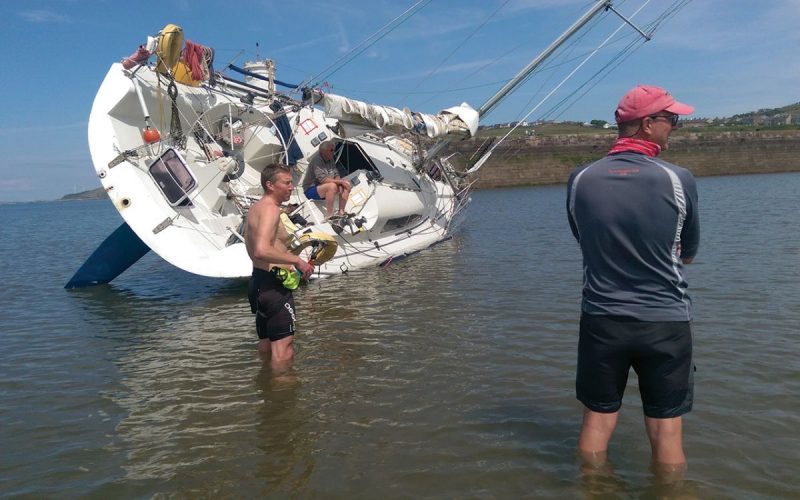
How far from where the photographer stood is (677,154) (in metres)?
57.8

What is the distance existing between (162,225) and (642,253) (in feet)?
28.4

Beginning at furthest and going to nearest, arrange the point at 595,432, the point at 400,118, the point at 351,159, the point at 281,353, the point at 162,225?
the point at 351,159 < the point at 400,118 < the point at 162,225 < the point at 281,353 < the point at 595,432

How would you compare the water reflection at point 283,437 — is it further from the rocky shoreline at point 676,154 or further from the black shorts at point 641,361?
the rocky shoreline at point 676,154

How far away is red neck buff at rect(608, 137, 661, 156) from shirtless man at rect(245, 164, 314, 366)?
306cm

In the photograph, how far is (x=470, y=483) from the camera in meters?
3.61

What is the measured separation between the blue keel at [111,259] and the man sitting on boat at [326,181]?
11.6ft

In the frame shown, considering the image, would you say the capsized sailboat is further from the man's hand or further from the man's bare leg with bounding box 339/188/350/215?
the man's hand

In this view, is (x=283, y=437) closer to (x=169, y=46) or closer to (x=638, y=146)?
(x=638, y=146)

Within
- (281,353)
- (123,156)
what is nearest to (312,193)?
(123,156)

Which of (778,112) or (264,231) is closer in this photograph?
(264,231)

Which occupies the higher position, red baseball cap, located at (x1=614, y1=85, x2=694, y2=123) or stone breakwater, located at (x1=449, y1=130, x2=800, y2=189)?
stone breakwater, located at (x1=449, y1=130, x2=800, y2=189)

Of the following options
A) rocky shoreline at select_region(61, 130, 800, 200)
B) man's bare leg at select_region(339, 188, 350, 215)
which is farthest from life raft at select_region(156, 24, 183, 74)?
rocky shoreline at select_region(61, 130, 800, 200)

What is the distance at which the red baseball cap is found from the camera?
285 cm

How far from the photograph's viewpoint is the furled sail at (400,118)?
12312 mm
